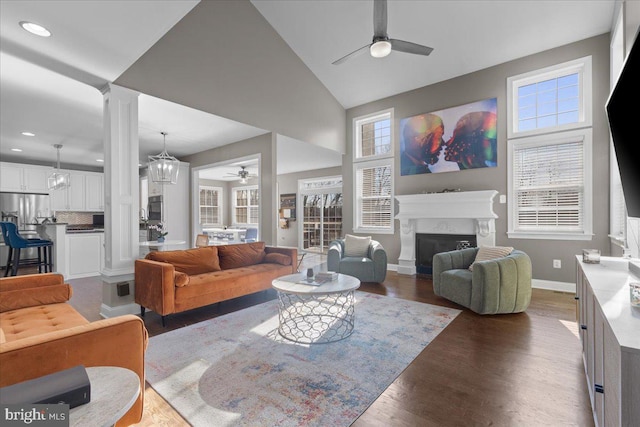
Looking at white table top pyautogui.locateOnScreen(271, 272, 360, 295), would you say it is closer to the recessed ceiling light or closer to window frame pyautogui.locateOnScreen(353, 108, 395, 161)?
the recessed ceiling light

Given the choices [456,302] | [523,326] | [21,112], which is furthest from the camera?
[21,112]

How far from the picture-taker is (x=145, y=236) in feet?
21.4

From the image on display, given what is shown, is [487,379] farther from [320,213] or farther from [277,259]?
[320,213]

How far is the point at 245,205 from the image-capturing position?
11219 mm

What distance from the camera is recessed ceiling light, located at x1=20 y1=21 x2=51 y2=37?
2436 mm

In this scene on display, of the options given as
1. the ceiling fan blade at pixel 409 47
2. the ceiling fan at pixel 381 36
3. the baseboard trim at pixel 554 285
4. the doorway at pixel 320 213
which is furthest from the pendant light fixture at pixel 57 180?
the baseboard trim at pixel 554 285

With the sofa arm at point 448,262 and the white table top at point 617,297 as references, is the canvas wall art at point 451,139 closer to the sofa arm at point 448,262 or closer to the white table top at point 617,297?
the sofa arm at point 448,262

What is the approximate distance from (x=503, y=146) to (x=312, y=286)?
4.12 meters

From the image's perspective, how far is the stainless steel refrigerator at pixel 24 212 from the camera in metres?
6.40

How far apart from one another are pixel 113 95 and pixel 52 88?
86 centimetres

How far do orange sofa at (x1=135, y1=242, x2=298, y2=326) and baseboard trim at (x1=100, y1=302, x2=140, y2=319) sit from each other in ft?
0.42

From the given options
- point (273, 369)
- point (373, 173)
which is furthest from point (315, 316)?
point (373, 173)

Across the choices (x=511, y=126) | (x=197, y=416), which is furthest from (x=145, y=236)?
(x=511, y=126)

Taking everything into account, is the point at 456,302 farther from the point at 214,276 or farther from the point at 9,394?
the point at 9,394
